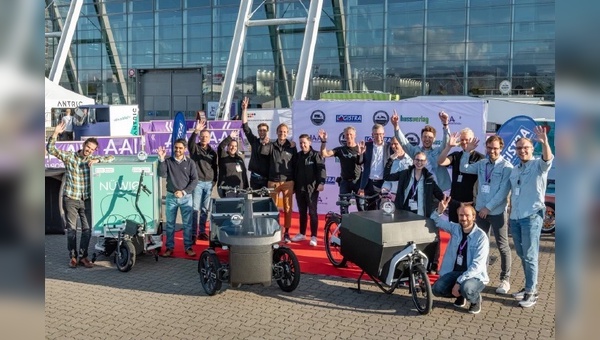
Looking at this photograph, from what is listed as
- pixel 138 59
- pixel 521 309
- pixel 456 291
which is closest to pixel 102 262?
pixel 456 291

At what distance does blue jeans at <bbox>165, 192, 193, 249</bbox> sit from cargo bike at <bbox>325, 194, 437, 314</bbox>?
2.57m

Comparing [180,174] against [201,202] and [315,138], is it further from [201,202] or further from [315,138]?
[315,138]

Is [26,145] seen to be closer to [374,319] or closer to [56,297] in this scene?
[374,319]

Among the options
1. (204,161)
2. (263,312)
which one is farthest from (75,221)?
(263,312)

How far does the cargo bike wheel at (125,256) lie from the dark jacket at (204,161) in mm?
1587

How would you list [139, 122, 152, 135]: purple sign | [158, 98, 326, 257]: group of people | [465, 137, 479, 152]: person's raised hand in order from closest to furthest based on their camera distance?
[465, 137, 479, 152]: person's raised hand, [158, 98, 326, 257]: group of people, [139, 122, 152, 135]: purple sign

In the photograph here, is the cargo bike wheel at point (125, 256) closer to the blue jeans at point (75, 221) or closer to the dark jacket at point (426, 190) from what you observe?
the blue jeans at point (75, 221)

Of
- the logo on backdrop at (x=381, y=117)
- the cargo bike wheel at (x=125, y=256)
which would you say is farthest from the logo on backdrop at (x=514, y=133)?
the cargo bike wheel at (x=125, y=256)

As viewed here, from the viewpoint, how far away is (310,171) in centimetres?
825

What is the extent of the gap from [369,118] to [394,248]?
5.05 metres

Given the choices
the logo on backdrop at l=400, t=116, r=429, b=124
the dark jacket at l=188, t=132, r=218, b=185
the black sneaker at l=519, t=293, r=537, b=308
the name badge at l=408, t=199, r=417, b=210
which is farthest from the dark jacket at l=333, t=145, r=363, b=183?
the black sneaker at l=519, t=293, r=537, b=308

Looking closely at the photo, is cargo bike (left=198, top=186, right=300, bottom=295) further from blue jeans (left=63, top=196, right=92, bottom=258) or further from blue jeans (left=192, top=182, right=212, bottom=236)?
blue jeans (left=63, top=196, right=92, bottom=258)

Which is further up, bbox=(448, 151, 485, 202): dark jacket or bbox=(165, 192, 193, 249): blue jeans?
bbox=(448, 151, 485, 202): dark jacket

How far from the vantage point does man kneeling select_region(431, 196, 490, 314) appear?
18.4 feet
